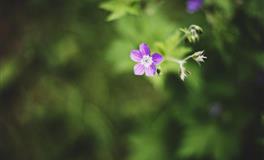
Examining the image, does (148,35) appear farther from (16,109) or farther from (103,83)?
(16,109)

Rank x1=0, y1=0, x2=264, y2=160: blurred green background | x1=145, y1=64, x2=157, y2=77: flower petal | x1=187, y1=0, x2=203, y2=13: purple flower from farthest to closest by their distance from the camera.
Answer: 1. x1=0, y1=0, x2=264, y2=160: blurred green background
2. x1=187, y1=0, x2=203, y2=13: purple flower
3. x1=145, y1=64, x2=157, y2=77: flower petal

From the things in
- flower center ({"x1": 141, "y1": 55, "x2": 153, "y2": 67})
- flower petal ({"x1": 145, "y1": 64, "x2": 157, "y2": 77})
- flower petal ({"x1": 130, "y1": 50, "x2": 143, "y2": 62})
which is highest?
flower petal ({"x1": 130, "y1": 50, "x2": 143, "y2": 62})

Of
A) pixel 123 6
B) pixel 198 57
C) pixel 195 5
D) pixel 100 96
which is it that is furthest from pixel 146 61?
pixel 100 96

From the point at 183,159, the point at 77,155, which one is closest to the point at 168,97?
the point at 183,159

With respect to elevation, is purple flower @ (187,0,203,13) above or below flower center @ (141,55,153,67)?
above

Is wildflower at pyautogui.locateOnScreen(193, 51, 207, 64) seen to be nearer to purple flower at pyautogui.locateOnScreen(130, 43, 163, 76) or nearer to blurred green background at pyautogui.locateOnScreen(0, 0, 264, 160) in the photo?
purple flower at pyautogui.locateOnScreen(130, 43, 163, 76)

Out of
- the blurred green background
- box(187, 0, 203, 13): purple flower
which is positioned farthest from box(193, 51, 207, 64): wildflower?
the blurred green background

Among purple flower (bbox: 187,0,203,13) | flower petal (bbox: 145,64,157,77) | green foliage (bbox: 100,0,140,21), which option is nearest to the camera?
flower petal (bbox: 145,64,157,77)

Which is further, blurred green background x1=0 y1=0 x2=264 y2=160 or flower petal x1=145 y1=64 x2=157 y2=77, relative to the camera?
blurred green background x1=0 y1=0 x2=264 y2=160
